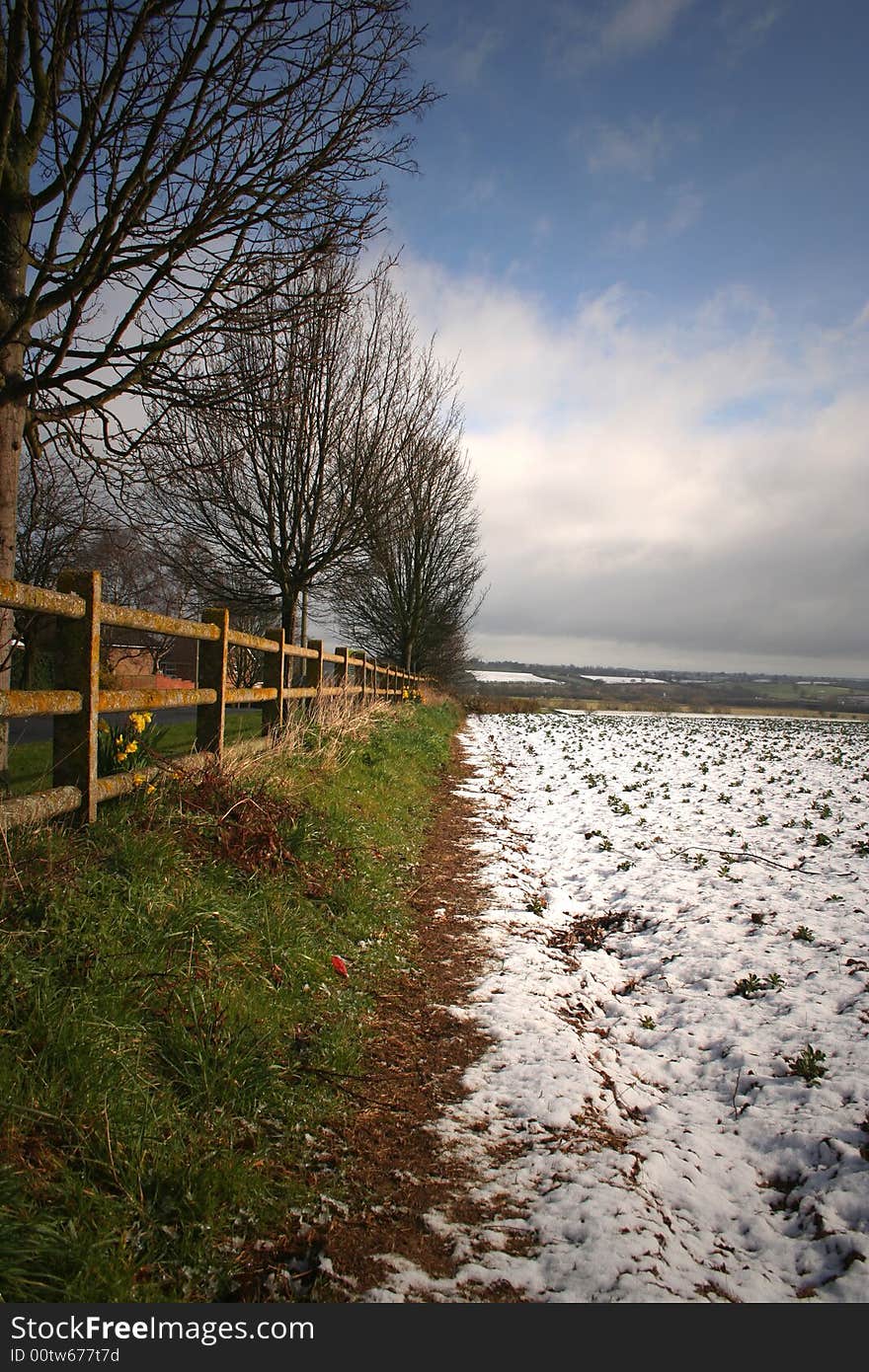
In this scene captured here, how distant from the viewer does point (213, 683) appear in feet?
17.8

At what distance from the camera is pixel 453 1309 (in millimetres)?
1882

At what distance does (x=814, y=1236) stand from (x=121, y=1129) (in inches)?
91.8

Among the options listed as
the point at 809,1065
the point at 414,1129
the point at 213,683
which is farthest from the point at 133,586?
the point at 809,1065

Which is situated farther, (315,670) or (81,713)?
(315,670)

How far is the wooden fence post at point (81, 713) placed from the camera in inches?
141

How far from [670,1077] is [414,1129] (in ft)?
4.52

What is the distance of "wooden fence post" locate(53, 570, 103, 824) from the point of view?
11.8 feet

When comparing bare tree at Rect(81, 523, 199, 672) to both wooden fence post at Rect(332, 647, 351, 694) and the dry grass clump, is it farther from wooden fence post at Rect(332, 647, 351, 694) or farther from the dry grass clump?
the dry grass clump

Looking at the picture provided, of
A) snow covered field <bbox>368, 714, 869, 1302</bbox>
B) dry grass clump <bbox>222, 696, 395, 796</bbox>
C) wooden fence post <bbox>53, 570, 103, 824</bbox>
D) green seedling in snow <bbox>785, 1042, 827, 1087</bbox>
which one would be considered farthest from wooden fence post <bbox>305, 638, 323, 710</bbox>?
green seedling in snow <bbox>785, 1042, 827, 1087</bbox>

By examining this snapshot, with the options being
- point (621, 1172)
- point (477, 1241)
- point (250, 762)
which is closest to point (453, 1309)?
point (477, 1241)

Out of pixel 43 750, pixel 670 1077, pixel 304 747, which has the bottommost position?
pixel 670 1077

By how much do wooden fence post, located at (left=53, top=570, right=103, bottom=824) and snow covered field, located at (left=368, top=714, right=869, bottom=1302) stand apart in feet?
8.03

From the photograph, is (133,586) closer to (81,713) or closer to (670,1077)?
(81,713)

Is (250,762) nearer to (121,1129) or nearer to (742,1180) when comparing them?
(121,1129)
